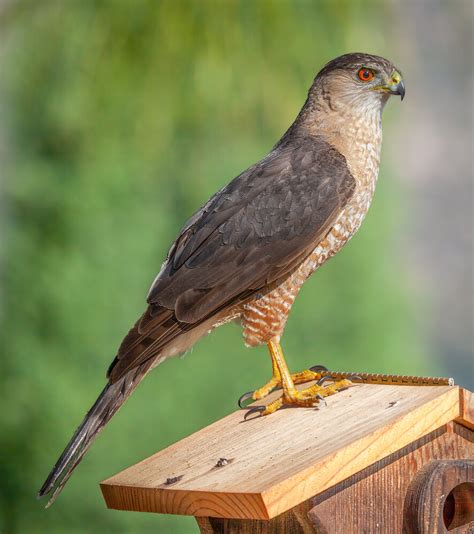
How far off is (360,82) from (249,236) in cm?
76

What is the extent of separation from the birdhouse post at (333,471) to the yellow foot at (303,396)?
4.3 inches

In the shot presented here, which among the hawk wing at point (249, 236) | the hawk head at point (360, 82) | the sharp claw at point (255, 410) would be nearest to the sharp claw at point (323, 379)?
the sharp claw at point (255, 410)

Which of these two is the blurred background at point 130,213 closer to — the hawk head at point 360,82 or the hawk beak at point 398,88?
the hawk head at point 360,82

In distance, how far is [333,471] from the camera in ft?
7.76

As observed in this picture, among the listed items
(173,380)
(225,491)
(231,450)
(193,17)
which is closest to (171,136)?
(193,17)

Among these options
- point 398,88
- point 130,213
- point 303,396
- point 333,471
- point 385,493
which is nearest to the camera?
point 333,471

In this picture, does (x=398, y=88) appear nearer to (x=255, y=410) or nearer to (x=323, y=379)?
(x=323, y=379)

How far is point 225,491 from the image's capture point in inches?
88.6

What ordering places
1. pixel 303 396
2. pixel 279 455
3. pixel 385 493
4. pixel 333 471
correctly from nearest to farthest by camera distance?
pixel 333 471 < pixel 279 455 < pixel 385 493 < pixel 303 396

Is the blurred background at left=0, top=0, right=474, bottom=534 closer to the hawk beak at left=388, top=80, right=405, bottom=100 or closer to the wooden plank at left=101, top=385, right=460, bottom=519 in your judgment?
the hawk beak at left=388, top=80, right=405, bottom=100

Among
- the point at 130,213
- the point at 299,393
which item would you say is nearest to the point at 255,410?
the point at 299,393

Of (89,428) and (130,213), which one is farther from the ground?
(130,213)

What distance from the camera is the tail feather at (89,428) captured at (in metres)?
2.61

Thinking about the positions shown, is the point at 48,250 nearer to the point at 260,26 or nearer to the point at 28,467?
the point at 28,467
